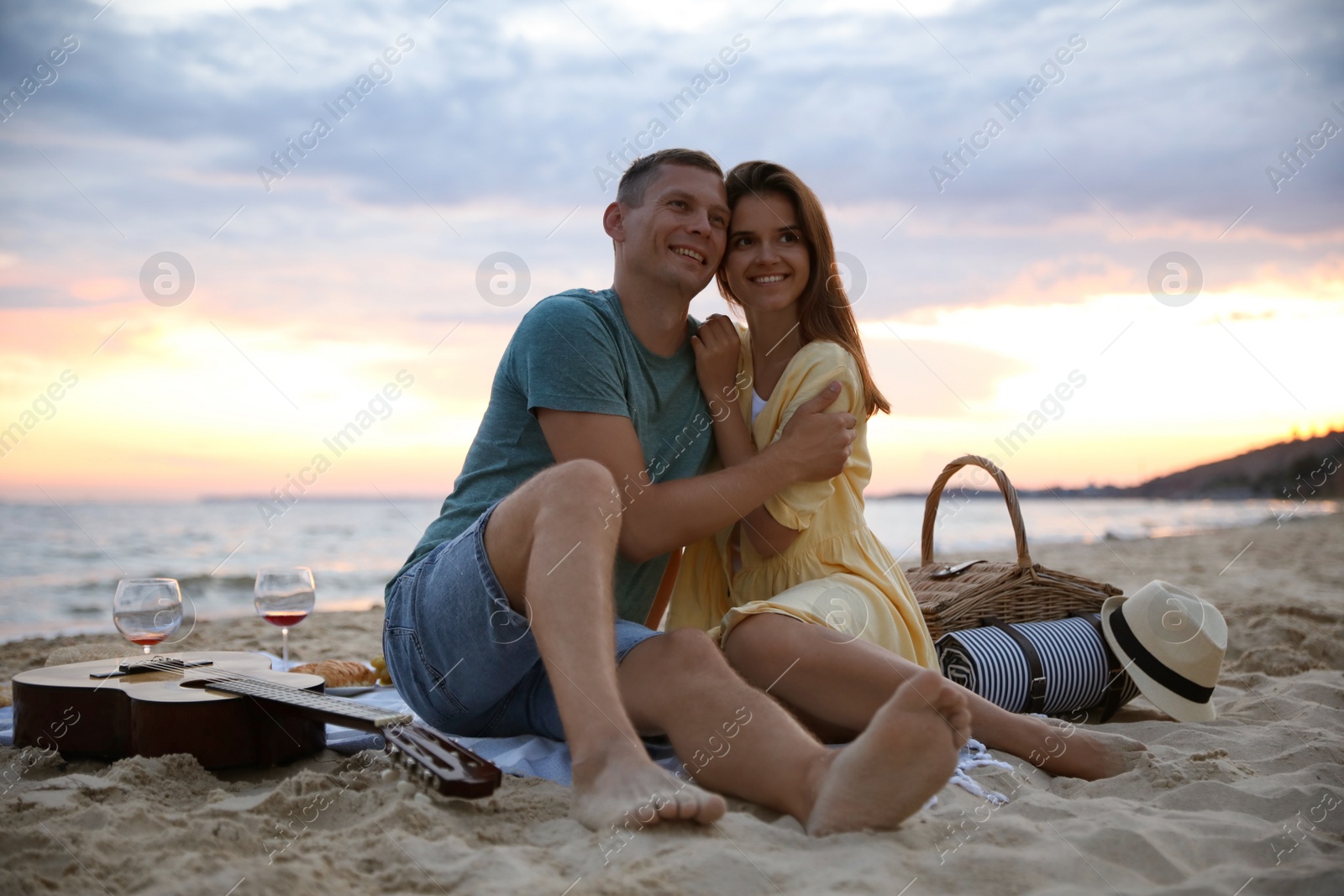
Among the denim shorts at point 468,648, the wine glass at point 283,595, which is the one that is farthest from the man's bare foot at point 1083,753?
the wine glass at point 283,595

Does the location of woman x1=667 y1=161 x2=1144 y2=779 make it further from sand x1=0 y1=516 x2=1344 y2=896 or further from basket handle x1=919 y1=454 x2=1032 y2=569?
basket handle x1=919 y1=454 x2=1032 y2=569

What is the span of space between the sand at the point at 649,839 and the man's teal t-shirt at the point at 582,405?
78 centimetres

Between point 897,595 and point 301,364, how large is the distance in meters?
5.68

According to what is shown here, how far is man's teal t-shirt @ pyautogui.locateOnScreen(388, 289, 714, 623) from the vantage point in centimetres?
236

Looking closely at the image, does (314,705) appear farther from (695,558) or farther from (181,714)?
(695,558)

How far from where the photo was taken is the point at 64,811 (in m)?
1.73

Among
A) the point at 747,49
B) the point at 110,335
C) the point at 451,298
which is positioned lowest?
the point at 110,335

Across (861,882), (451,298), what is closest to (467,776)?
(861,882)

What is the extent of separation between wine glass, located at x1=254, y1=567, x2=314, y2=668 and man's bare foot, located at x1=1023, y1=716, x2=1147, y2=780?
2.39 m

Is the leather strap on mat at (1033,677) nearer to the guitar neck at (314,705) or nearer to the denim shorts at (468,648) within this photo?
the denim shorts at (468,648)

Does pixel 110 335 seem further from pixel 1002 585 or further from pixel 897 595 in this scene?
pixel 1002 585

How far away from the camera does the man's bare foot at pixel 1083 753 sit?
216 cm

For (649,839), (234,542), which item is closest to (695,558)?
(649,839)

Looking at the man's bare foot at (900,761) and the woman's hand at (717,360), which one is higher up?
the woman's hand at (717,360)
